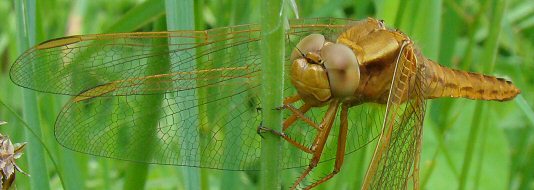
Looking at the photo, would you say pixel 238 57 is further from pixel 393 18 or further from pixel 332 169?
pixel 393 18

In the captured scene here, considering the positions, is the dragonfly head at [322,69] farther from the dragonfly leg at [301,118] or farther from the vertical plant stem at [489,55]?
the vertical plant stem at [489,55]

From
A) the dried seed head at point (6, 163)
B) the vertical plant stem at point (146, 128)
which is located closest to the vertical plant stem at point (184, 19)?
the vertical plant stem at point (146, 128)

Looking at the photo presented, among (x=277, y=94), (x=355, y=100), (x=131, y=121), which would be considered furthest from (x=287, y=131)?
(x=277, y=94)

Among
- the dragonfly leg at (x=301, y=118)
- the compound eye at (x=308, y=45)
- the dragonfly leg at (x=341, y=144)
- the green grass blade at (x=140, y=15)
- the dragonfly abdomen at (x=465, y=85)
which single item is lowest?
the dragonfly leg at (x=341, y=144)

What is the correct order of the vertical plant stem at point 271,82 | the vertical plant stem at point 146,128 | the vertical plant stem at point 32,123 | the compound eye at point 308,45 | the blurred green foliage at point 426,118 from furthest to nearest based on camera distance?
the blurred green foliage at point 426,118
the vertical plant stem at point 146,128
the compound eye at point 308,45
the vertical plant stem at point 32,123
the vertical plant stem at point 271,82

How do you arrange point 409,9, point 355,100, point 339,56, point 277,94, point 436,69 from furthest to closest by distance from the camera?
point 409,9, point 436,69, point 355,100, point 339,56, point 277,94

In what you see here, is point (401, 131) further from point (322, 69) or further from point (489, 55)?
point (489, 55)

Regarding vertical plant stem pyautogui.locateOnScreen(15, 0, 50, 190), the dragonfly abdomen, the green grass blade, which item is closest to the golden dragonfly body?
Answer: the dragonfly abdomen
